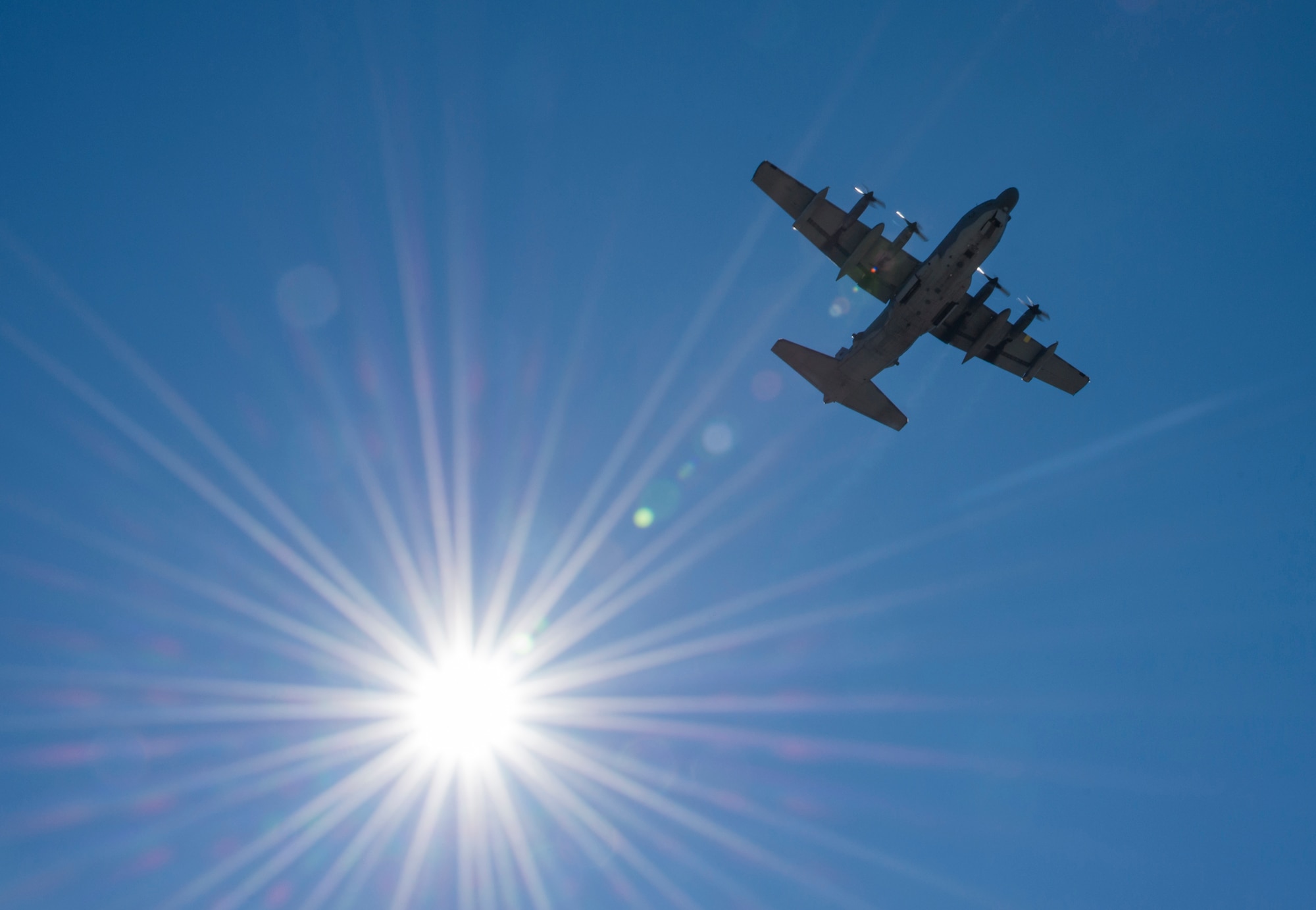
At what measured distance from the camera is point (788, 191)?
3055 cm

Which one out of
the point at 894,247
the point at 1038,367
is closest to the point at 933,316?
the point at 894,247

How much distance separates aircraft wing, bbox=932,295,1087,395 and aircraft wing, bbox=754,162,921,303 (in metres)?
3.36

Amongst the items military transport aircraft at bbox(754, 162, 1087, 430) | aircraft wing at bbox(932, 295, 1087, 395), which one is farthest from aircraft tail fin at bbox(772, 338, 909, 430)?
aircraft wing at bbox(932, 295, 1087, 395)

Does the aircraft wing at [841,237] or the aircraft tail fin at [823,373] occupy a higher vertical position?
the aircraft wing at [841,237]

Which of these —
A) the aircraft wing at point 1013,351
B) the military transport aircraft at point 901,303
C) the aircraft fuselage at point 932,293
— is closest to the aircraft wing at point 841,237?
the military transport aircraft at point 901,303

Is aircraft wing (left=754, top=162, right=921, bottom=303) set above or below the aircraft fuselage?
above

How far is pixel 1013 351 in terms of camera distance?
3391 centimetres

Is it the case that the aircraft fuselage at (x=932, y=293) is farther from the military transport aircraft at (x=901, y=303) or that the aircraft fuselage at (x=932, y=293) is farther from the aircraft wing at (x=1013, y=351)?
the aircraft wing at (x=1013, y=351)

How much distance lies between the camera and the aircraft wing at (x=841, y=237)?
99.9 feet

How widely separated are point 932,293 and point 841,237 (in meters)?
4.64

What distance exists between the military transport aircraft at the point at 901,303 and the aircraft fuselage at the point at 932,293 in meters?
0.03

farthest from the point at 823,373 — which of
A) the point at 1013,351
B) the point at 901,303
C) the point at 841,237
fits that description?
the point at 1013,351

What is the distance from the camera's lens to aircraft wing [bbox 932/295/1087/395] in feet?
110

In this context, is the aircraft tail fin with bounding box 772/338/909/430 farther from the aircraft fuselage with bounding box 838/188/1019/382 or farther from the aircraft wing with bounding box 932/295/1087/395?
the aircraft wing with bounding box 932/295/1087/395
